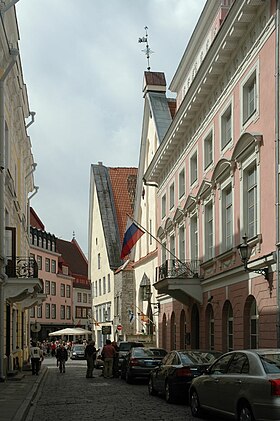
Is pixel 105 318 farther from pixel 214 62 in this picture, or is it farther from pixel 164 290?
pixel 214 62

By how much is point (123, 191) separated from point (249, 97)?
4922 centimetres

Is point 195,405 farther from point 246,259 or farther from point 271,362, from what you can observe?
point 246,259

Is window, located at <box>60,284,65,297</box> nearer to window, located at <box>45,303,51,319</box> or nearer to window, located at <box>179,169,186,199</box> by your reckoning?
window, located at <box>45,303,51,319</box>

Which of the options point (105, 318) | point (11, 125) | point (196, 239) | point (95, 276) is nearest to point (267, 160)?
point (196, 239)

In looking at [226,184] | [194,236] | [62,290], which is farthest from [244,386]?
[62,290]

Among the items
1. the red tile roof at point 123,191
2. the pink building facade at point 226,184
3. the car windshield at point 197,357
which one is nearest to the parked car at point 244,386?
the car windshield at point 197,357

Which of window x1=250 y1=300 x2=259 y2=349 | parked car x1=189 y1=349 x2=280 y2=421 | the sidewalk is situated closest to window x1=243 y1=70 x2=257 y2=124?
window x1=250 y1=300 x2=259 y2=349

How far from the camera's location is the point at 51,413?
17.1 metres

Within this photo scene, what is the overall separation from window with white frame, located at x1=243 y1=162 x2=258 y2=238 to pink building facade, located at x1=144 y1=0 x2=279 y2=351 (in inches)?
1.1

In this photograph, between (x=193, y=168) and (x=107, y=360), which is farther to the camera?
(x=107, y=360)

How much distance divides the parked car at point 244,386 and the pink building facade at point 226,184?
460 centimetres

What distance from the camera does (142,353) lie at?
91.0ft

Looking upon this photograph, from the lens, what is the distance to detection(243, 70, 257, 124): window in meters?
21.2

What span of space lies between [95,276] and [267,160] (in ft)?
177
